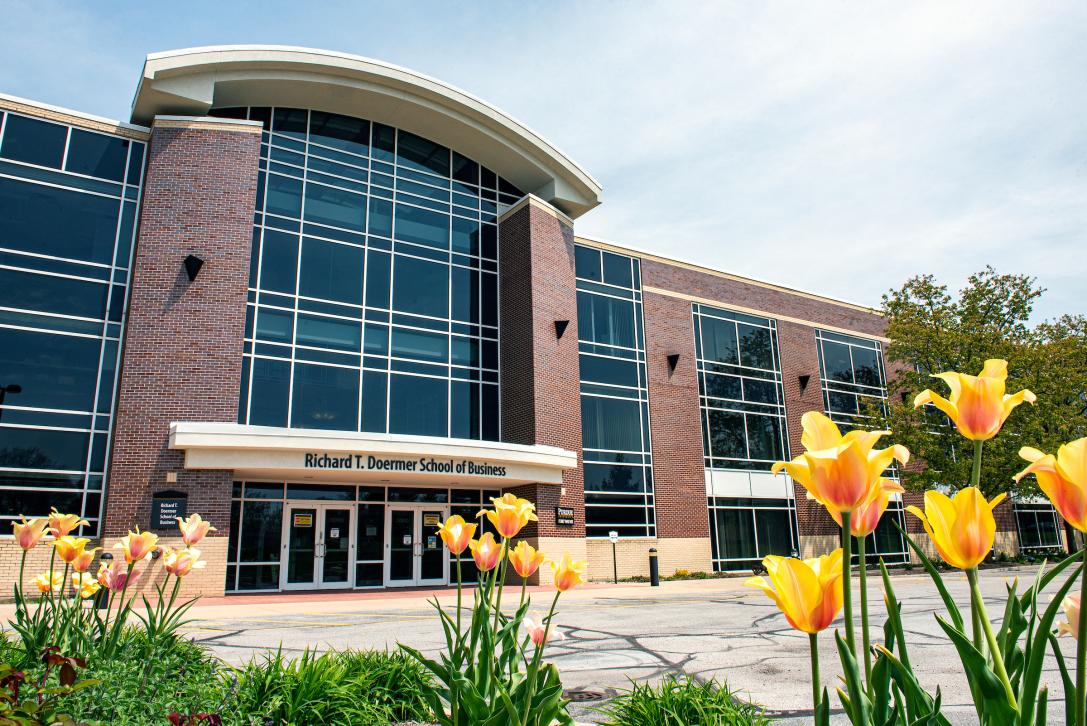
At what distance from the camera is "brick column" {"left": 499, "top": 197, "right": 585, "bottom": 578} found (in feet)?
73.7

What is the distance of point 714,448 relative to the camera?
89.8 feet

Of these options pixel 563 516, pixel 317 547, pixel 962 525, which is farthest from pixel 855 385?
pixel 962 525

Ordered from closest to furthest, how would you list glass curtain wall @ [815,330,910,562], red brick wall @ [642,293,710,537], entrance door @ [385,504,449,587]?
entrance door @ [385,504,449,587], red brick wall @ [642,293,710,537], glass curtain wall @ [815,330,910,562]

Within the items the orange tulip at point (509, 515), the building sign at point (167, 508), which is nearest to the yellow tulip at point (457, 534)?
the orange tulip at point (509, 515)

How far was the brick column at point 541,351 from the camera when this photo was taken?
73.7 feet

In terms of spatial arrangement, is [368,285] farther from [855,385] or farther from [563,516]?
[855,385]

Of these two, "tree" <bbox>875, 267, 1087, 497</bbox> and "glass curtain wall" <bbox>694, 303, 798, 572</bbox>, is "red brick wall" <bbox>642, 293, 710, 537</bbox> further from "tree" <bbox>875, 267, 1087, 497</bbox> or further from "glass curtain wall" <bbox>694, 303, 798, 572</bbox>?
"tree" <bbox>875, 267, 1087, 497</bbox>

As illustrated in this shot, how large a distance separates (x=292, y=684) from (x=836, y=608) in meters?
3.90

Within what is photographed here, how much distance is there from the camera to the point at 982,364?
25.9m

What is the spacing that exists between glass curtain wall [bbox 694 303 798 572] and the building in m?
0.11

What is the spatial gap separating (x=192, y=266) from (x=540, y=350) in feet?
33.0

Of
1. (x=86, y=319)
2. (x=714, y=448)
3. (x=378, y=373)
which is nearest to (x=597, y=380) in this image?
(x=714, y=448)

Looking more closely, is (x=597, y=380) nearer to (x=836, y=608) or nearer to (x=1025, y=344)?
(x=1025, y=344)

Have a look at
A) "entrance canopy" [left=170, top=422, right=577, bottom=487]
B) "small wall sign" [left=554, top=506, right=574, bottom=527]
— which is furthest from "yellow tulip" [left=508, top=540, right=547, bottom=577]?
"small wall sign" [left=554, top=506, right=574, bottom=527]
